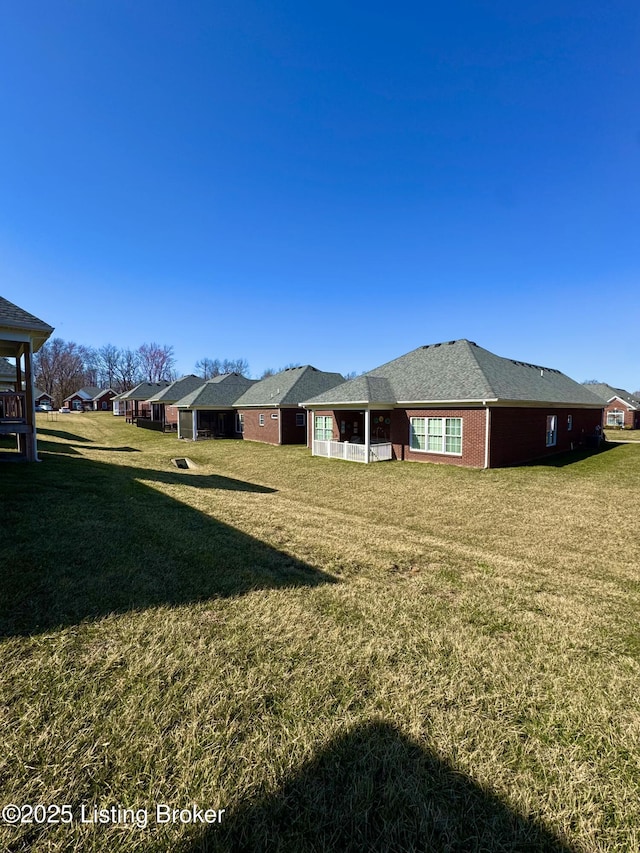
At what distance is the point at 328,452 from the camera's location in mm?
20109

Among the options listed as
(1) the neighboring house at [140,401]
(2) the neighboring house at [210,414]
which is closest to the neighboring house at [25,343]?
(2) the neighboring house at [210,414]

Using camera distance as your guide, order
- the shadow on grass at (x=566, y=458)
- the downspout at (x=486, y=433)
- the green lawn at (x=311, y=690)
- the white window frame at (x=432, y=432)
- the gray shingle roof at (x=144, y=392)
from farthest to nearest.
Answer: the gray shingle roof at (x=144, y=392) < the shadow on grass at (x=566, y=458) < the white window frame at (x=432, y=432) < the downspout at (x=486, y=433) < the green lawn at (x=311, y=690)

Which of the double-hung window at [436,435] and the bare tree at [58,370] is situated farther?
the bare tree at [58,370]

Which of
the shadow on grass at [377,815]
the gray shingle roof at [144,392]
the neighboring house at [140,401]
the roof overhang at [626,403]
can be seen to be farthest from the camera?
the gray shingle roof at [144,392]

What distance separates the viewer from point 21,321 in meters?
10.6

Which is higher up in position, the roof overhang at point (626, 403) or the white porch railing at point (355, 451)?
the roof overhang at point (626, 403)

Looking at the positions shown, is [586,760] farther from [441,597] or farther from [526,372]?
[526,372]

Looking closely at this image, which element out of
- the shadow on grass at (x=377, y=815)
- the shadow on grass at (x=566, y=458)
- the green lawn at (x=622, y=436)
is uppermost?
the shadow on grass at (x=377, y=815)

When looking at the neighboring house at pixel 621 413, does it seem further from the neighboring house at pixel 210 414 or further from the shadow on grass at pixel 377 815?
the shadow on grass at pixel 377 815

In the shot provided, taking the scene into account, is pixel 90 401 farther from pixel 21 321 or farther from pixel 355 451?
pixel 21 321

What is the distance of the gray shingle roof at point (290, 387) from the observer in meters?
26.4

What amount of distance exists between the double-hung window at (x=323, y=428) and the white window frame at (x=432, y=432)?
16.1 ft

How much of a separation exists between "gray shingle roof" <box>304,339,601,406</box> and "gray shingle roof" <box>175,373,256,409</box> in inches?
492

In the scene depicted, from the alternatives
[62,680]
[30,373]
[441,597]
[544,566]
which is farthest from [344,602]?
[30,373]
